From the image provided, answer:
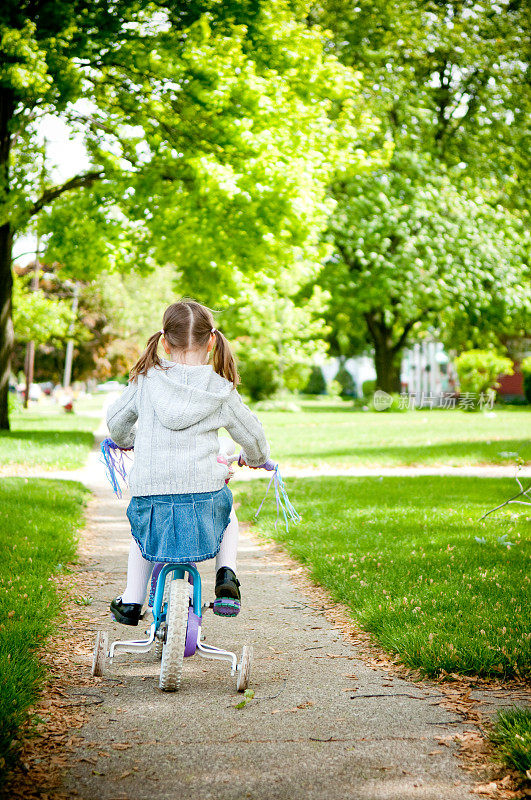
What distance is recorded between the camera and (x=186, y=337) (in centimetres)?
389

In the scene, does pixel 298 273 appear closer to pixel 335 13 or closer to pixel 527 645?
pixel 335 13

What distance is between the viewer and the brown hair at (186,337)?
12.7 ft

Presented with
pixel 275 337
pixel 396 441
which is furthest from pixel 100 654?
pixel 275 337

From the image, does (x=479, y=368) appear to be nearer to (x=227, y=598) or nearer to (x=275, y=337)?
(x=275, y=337)

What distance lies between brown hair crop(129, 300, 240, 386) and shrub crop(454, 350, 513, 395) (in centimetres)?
3124

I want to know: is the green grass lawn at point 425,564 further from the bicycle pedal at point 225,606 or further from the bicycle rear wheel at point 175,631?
the bicycle rear wheel at point 175,631

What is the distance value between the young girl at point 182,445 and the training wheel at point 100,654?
18 cm

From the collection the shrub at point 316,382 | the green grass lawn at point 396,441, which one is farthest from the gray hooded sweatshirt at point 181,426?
the shrub at point 316,382

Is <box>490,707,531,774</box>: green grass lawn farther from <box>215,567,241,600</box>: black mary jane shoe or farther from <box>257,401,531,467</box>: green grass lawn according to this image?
<box>257,401,531,467</box>: green grass lawn

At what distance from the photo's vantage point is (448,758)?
3043 millimetres

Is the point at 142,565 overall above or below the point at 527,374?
below

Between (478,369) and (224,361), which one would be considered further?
(478,369)

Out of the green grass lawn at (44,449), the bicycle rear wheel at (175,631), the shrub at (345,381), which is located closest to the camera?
the bicycle rear wheel at (175,631)

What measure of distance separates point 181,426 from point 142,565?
2.32ft
